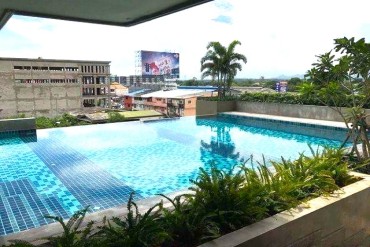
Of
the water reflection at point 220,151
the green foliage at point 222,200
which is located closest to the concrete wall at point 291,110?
the water reflection at point 220,151

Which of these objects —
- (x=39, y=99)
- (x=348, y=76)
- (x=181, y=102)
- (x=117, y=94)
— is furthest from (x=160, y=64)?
(x=348, y=76)

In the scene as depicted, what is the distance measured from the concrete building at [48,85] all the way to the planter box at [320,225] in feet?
183

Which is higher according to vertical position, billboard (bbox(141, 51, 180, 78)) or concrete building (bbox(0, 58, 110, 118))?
billboard (bbox(141, 51, 180, 78))

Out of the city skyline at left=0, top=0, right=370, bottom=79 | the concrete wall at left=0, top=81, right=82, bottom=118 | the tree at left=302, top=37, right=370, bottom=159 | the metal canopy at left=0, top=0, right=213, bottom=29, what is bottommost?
the concrete wall at left=0, top=81, right=82, bottom=118

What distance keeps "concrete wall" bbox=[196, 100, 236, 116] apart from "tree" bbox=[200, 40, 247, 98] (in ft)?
3.45

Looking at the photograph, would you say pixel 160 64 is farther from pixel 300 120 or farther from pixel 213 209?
pixel 213 209

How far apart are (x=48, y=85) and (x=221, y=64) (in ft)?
146

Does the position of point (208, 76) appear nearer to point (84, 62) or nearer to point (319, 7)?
point (319, 7)

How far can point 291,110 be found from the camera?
14.9 meters

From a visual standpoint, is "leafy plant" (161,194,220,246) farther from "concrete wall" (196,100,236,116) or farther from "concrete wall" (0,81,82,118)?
"concrete wall" (0,81,82,118)

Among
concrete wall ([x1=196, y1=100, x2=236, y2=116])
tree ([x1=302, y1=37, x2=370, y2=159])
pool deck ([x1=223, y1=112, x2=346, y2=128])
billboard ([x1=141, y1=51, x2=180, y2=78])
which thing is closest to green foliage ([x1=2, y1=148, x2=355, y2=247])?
tree ([x1=302, y1=37, x2=370, y2=159])

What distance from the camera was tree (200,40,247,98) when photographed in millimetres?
18281

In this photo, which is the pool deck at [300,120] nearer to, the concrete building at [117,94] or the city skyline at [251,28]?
the city skyline at [251,28]

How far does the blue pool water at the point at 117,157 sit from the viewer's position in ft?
19.0
